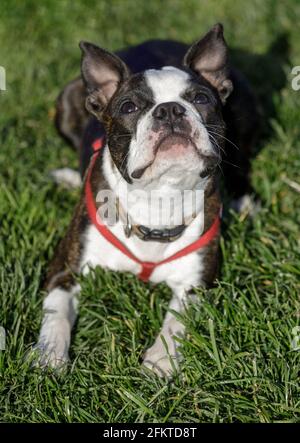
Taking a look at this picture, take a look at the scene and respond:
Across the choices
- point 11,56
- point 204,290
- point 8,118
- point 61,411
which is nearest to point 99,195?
point 204,290

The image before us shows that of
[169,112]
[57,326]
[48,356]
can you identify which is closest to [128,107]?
[169,112]

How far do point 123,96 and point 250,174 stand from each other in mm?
1680

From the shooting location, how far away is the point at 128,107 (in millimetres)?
3762

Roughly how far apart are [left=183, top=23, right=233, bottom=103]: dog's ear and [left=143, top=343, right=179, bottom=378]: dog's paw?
144 centimetres

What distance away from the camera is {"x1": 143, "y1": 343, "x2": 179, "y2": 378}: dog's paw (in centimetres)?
356

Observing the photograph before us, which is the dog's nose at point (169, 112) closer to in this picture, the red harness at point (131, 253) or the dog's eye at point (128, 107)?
the dog's eye at point (128, 107)

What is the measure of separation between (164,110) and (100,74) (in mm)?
699

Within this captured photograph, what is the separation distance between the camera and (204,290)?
3912 millimetres

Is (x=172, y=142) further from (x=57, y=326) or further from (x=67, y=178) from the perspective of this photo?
(x=67, y=178)

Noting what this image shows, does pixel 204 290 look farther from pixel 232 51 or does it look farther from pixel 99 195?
pixel 232 51
